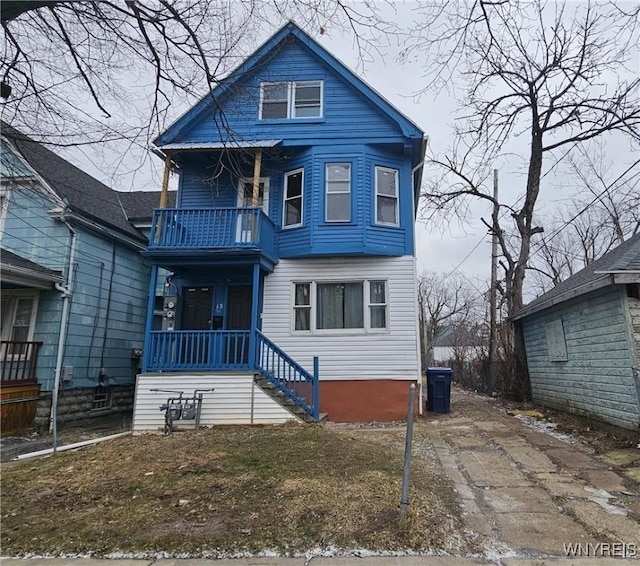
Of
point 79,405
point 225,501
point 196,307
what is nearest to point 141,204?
point 196,307

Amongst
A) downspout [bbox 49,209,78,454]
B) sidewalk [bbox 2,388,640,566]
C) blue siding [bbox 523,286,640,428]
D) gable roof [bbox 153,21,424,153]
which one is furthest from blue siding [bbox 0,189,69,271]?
blue siding [bbox 523,286,640,428]

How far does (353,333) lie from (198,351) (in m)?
3.72

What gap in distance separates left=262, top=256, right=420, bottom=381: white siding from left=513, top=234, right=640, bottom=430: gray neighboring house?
340 centimetres

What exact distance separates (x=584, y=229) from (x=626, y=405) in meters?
24.8

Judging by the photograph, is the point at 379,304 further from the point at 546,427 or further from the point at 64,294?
the point at 64,294

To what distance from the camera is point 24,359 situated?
999 cm

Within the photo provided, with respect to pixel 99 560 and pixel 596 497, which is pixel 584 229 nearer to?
pixel 596 497

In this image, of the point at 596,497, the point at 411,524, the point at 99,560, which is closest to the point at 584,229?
the point at 596,497

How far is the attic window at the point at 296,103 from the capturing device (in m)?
11.7

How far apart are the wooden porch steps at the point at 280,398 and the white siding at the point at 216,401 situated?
3.4 inches

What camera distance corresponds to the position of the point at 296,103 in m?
11.8

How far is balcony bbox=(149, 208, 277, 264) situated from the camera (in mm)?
9625

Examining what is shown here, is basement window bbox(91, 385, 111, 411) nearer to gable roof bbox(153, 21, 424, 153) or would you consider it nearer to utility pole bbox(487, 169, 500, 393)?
gable roof bbox(153, 21, 424, 153)

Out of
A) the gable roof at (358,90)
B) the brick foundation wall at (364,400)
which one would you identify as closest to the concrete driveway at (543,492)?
the brick foundation wall at (364,400)
